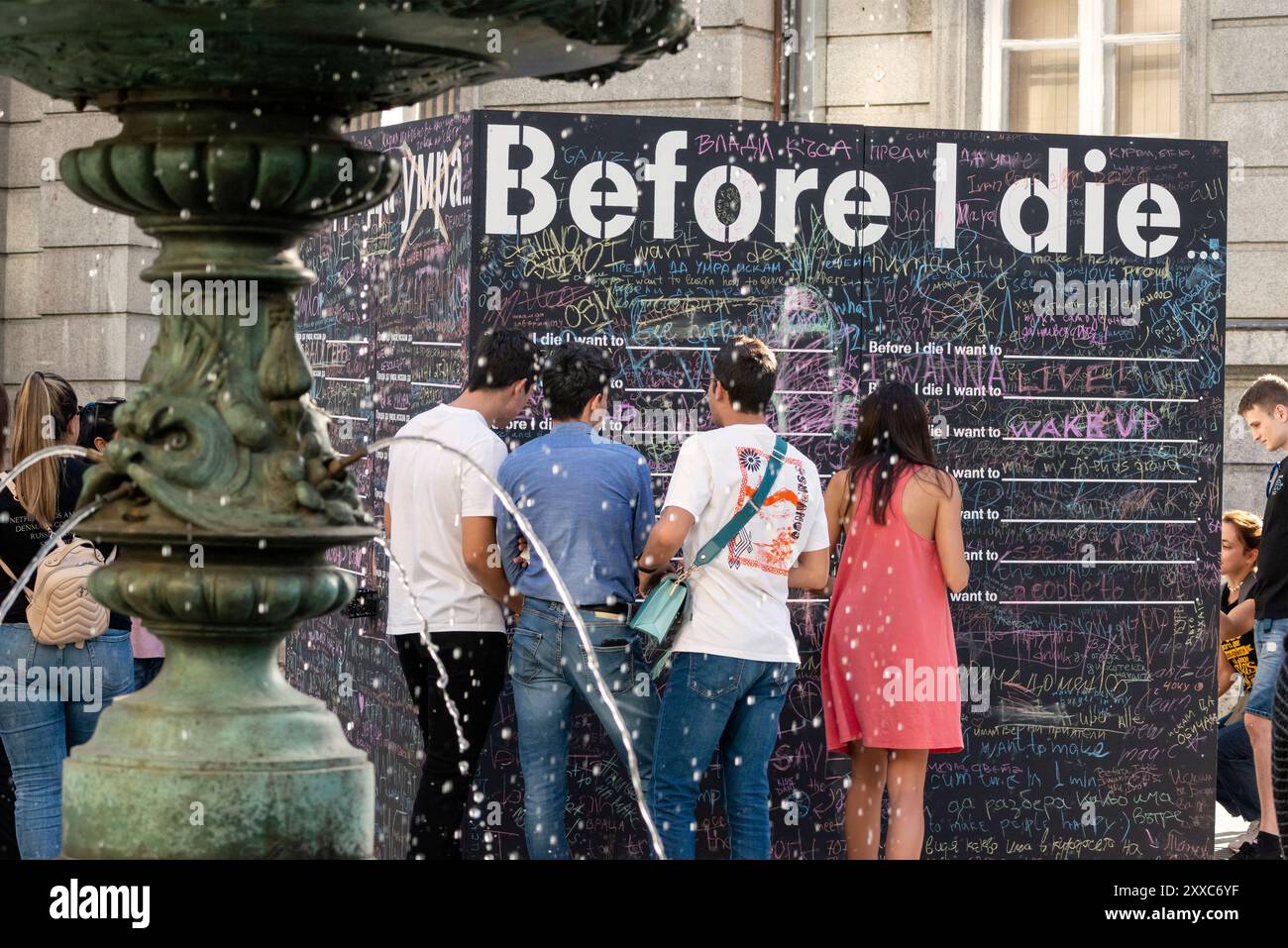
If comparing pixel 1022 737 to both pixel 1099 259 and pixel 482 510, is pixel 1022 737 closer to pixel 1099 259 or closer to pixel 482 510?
pixel 1099 259

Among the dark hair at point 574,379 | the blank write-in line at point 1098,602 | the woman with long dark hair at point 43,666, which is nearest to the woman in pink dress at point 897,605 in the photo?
the dark hair at point 574,379

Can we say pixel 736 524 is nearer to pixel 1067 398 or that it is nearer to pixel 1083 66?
pixel 1067 398

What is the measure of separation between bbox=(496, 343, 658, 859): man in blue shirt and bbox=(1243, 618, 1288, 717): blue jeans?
8.90 ft

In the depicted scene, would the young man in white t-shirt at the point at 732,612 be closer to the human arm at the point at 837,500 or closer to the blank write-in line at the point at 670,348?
the human arm at the point at 837,500

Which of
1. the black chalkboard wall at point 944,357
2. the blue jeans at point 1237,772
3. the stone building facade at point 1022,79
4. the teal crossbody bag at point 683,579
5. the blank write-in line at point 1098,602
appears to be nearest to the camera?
the teal crossbody bag at point 683,579

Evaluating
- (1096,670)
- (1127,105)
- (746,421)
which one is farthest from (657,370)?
(1127,105)

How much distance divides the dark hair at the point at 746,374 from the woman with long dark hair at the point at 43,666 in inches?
79.5

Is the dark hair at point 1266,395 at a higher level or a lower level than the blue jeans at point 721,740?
higher

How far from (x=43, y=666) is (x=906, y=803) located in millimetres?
2731

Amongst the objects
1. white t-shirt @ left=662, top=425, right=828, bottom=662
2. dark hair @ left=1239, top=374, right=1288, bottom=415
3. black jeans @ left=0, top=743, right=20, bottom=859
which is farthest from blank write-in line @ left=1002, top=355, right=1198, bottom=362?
black jeans @ left=0, top=743, right=20, bottom=859

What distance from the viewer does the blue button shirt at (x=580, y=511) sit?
6352 mm
